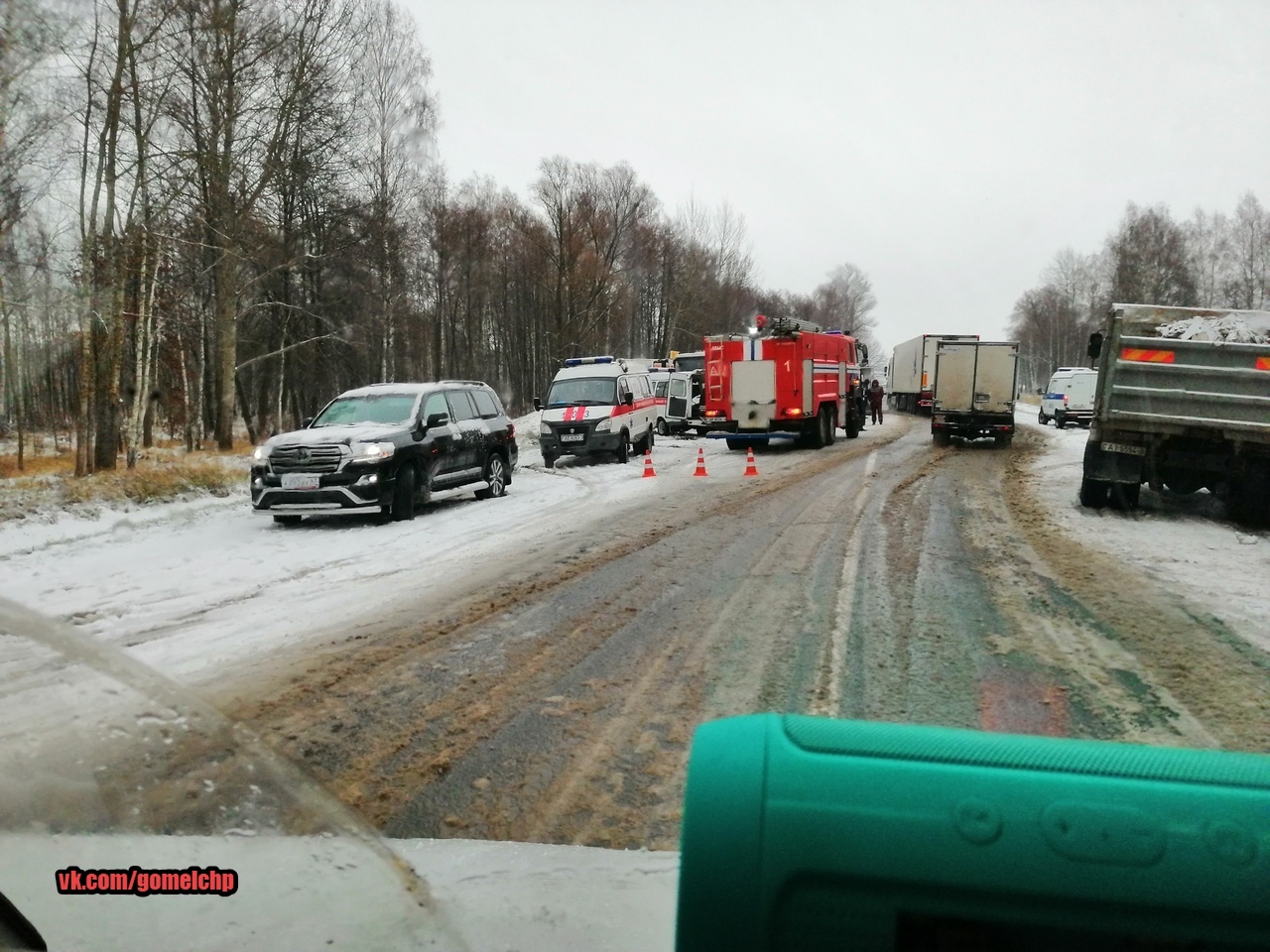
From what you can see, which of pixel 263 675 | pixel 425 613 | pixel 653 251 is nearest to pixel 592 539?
pixel 425 613

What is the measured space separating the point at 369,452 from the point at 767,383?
14.2 m

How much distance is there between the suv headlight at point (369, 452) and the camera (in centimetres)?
1201

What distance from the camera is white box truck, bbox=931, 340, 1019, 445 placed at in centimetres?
2653

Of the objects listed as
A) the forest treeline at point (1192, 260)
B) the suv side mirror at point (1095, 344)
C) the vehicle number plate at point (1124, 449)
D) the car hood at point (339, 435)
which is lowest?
the car hood at point (339, 435)

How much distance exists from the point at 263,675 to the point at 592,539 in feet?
17.2

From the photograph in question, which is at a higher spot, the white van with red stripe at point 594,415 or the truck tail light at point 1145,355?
the truck tail light at point 1145,355

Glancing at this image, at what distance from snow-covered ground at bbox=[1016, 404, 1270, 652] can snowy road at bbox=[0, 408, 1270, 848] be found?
0.05 meters

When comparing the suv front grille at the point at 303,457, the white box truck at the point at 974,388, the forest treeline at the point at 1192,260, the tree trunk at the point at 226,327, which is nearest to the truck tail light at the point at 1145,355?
the suv front grille at the point at 303,457

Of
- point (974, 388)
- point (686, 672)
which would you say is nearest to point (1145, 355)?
point (686, 672)

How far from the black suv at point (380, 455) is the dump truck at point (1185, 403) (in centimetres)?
903

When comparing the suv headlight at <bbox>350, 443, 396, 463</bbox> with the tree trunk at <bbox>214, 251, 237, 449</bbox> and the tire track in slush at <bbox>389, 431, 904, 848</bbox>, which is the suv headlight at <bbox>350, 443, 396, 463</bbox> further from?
the tree trunk at <bbox>214, 251, 237, 449</bbox>

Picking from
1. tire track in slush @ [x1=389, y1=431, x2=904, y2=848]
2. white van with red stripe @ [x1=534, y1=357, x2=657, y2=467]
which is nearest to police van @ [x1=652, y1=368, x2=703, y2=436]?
white van with red stripe @ [x1=534, y1=357, x2=657, y2=467]

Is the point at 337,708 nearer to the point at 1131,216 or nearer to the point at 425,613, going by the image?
the point at 425,613

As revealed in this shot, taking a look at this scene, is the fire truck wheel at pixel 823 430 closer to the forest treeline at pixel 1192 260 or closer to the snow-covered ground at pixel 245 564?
the snow-covered ground at pixel 245 564
